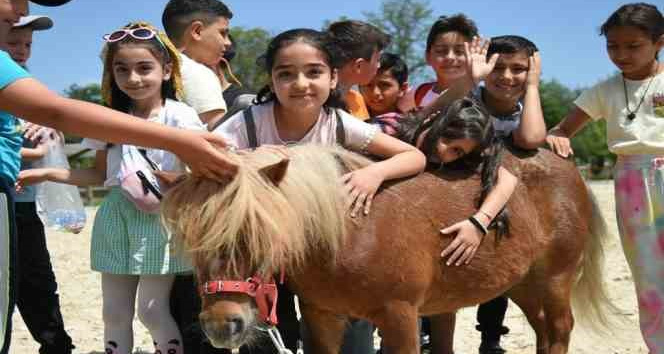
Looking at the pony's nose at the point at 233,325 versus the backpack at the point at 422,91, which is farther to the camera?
the backpack at the point at 422,91

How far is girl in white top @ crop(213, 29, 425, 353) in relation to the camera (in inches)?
115

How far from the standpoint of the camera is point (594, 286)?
4.14m

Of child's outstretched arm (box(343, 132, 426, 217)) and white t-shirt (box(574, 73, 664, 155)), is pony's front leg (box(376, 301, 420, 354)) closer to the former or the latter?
child's outstretched arm (box(343, 132, 426, 217))

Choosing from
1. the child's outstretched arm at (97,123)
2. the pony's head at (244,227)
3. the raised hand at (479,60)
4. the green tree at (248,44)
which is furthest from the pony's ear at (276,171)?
the green tree at (248,44)

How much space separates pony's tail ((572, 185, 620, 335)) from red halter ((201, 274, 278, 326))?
2320 mm

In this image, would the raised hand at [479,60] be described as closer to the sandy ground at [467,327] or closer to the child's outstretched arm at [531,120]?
the child's outstretched arm at [531,120]

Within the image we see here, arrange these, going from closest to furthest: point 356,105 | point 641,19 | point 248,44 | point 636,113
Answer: point 641,19, point 636,113, point 356,105, point 248,44

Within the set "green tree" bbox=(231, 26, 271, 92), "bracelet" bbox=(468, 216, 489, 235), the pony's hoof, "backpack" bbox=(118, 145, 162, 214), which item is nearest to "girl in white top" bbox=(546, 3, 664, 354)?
"bracelet" bbox=(468, 216, 489, 235)

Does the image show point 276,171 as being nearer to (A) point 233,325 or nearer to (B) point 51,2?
(A) point 233,325

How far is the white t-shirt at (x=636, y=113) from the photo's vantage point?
3488 mm

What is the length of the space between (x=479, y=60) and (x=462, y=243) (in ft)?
3.60

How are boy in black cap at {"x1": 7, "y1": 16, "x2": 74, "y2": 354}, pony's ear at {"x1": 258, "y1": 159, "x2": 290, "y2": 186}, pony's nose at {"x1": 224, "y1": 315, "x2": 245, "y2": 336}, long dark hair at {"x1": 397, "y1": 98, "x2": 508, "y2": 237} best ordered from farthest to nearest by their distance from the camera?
boy in black cap at {"x1": 7, "y1": 16, "x2": 74, "y2": 354} < long dark hair at {"x1": 397, "y1": 98, "x2": 508, "y2": 237} < pony's ear at {"x1": 258, "y1": 159, "x2": 290, "y2": 186} < pony's nose at {"x1": 224, "y1": 315, "x2": 245, "y2": 336}

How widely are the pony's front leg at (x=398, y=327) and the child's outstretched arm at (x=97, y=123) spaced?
1036mm

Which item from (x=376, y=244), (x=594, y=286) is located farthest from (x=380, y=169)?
(x=594, y=286)
